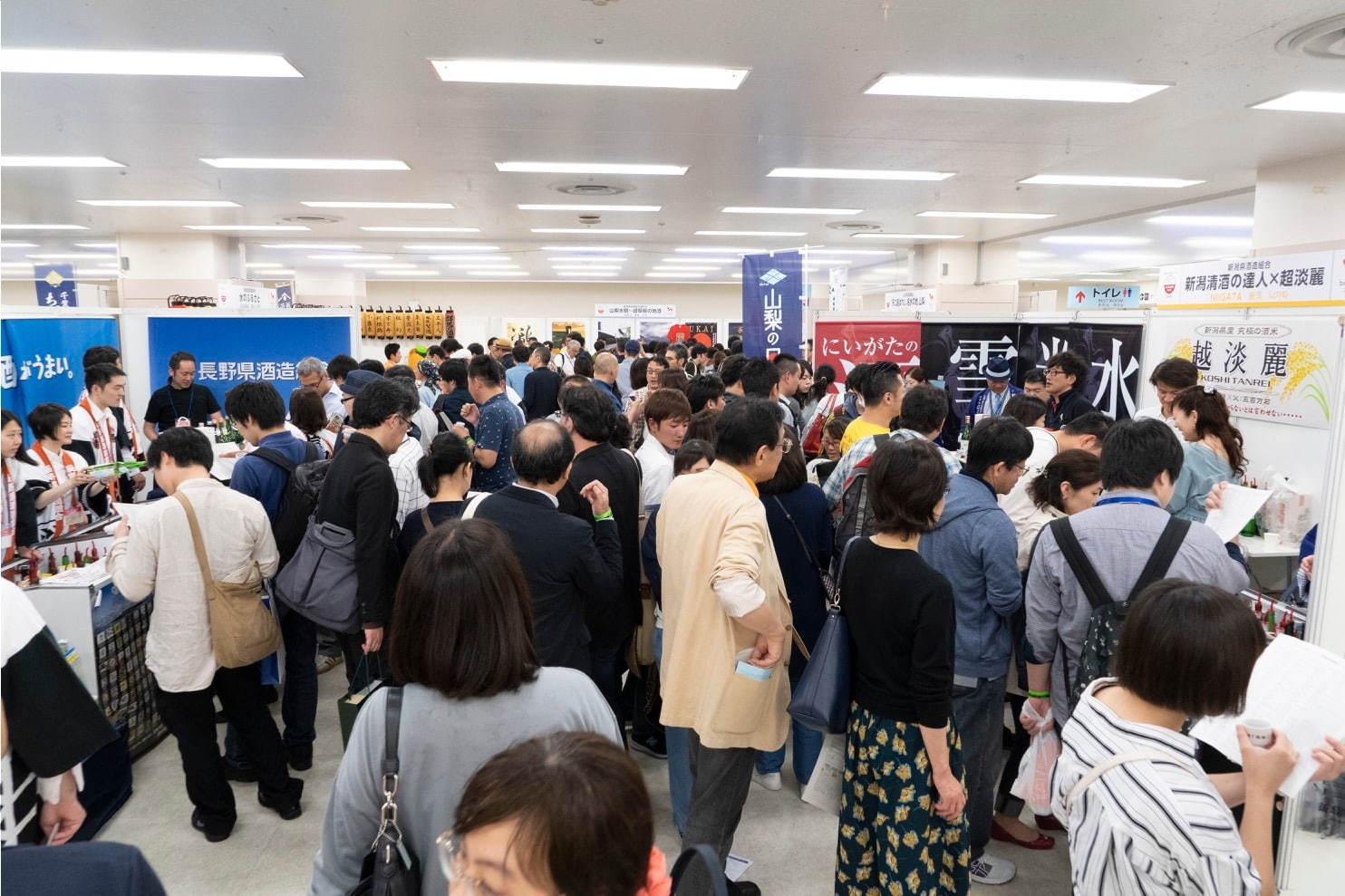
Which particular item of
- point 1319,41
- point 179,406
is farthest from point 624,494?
point 179,406

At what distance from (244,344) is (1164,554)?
7.30 metres

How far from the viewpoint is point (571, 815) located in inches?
33.9

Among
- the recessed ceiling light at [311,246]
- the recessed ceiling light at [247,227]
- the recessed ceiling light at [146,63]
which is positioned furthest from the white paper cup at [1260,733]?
the recessed ceiling light at [311,246]

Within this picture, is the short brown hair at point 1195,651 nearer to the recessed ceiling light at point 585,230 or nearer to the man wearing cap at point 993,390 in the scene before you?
the man wearing cap at point 993,390

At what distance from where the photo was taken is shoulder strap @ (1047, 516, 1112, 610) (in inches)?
85.0

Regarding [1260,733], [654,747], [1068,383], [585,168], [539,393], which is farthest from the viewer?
[539,393]

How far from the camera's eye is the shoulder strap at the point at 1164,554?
2082 mm

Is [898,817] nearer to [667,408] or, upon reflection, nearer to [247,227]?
[667,408]

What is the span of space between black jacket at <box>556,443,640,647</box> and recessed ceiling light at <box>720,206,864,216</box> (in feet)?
20.2

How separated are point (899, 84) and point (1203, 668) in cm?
377

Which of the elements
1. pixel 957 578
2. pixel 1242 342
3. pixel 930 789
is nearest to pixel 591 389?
pixel 957 578

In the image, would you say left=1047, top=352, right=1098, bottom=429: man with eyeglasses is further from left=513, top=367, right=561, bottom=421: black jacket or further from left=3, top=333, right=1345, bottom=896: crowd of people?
left=513, top=367, right=561, bottom=421: black jacket

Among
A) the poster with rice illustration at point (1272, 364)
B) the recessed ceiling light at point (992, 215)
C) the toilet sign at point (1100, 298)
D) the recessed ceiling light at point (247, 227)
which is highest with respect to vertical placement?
the recessed ceiling light at point (992, 215)

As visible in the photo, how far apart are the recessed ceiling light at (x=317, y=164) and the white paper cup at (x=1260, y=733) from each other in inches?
251
